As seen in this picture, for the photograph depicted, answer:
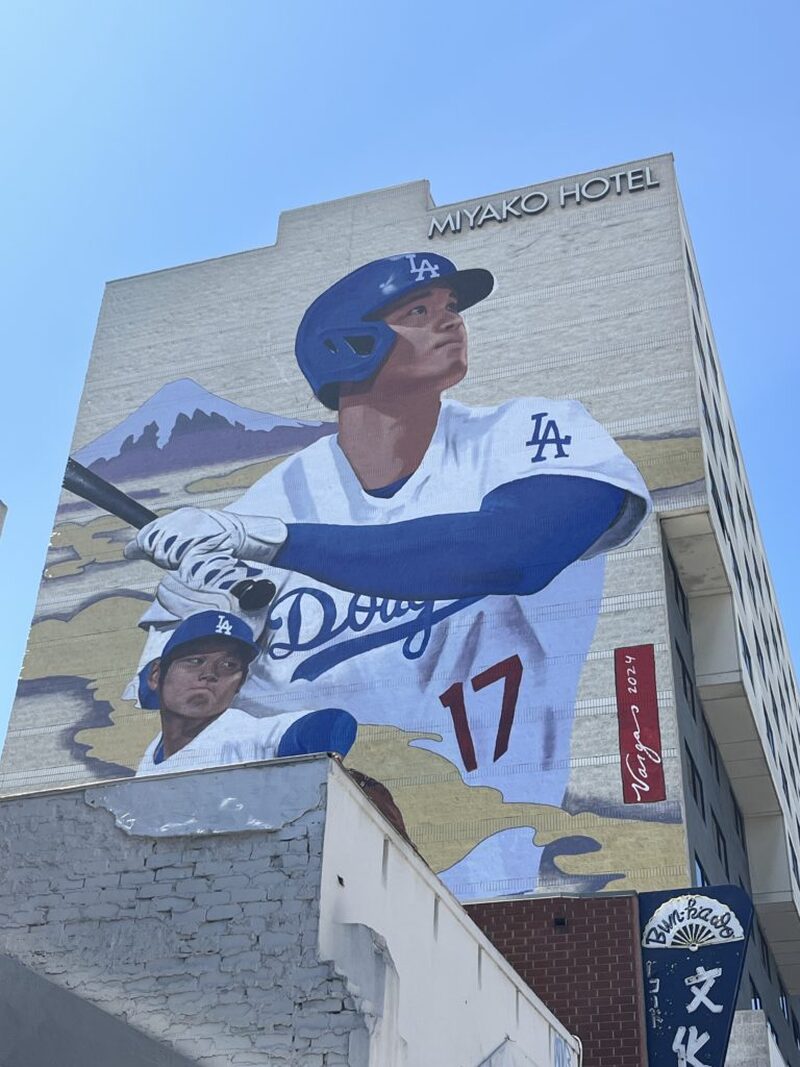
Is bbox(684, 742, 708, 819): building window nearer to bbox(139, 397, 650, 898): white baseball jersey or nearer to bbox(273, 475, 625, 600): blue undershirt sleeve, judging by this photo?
bbox(139, 397, 650, 898): white baseball jersey

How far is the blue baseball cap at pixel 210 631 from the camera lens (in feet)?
145

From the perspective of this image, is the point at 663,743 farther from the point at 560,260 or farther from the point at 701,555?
the point at 560,260

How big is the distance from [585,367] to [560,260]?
5131mm

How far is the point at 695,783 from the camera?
128ft

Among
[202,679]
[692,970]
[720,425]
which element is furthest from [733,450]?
[692,970]

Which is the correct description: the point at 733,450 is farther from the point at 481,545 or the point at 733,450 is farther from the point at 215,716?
the point at 215,716

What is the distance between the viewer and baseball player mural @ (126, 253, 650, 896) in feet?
128

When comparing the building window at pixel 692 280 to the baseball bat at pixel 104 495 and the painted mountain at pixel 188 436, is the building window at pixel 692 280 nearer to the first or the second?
the painted mountain at pixel 188 436

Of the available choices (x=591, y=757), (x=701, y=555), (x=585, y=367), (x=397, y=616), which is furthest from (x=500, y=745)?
A: (x=585, y=367)

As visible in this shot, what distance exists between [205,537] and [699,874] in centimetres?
2015

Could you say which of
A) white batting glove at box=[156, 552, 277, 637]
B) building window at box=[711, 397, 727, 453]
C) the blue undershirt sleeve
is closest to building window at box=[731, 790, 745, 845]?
building window at box=[711, 397, 727, 453]

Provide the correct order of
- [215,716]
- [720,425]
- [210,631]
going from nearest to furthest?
1. [215,716]
2. [210,631]
3. [720,425]

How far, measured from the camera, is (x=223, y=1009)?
13.6 metres

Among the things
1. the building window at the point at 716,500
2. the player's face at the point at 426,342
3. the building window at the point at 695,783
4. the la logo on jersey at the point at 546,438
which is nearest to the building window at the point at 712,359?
the building window at the point at 716,500
